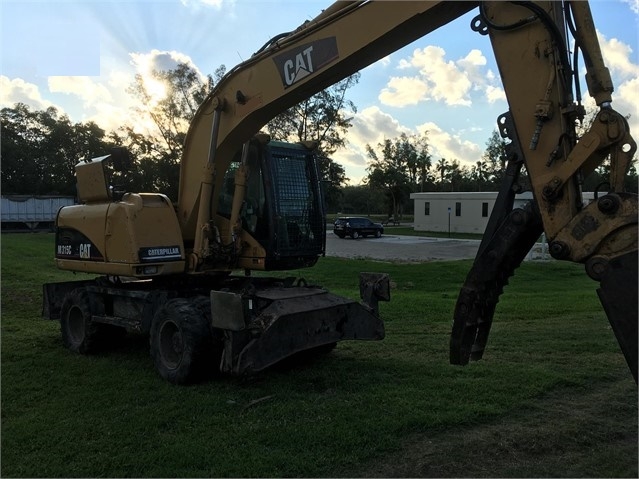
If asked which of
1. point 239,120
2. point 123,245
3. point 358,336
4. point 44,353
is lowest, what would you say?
point 44,353

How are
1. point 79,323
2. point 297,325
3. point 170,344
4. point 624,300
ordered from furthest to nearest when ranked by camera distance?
point 79,323
point 170,344
point 297,325
point 624,300

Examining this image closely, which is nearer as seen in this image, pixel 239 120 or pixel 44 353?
pixel 239 120

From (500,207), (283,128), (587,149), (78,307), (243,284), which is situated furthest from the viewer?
(283,128)

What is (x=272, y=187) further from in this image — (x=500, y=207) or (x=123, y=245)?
(x=500, y=207)

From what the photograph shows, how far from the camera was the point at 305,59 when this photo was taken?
566 cm

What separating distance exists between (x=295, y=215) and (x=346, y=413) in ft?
9.11

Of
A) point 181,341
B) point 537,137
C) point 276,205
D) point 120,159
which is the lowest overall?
point 181,341

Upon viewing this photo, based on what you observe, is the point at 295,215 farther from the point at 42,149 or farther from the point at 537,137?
the point at 42,149

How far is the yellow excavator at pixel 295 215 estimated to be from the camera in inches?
153

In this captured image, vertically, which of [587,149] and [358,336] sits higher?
[587,149]

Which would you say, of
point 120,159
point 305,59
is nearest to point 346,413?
point 305,59

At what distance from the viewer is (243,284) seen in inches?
287

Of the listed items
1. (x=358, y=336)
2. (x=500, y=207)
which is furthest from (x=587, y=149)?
(x=358, y=336)

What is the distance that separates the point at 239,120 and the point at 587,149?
152 inches
